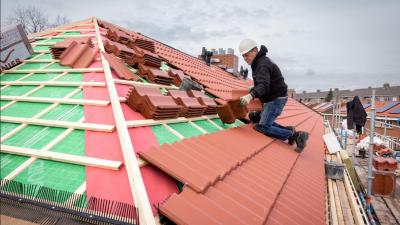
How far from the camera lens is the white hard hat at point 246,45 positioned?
4449 mm

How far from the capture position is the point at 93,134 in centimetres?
271

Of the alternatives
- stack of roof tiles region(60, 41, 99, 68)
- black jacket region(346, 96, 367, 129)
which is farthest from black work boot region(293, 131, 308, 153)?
black jacket region(346, 96, 367, 129)

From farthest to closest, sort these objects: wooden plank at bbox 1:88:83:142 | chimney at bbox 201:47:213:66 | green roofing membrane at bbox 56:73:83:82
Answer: chimney at bbox 201:47:213:66, green roofing membrane at bbox 56:73:83:82, wooden plank at bbox 1:88:83:142

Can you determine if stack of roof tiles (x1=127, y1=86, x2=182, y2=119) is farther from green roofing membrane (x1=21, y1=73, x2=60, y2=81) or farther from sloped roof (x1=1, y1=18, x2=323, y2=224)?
green roofing membrane (x1=21, y1=73, x2=60, y2=81)

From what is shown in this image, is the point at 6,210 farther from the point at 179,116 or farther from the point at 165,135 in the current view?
the point at 179,116

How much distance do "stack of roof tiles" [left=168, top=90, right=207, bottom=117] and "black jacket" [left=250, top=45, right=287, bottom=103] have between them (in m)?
0.82

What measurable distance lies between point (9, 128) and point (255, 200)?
2674 millimetres

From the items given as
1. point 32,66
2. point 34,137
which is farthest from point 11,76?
point 34,137

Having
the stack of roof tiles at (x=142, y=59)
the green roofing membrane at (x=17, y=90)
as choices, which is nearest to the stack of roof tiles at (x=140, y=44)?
the stack of roof tiles at (x=142, y=59)

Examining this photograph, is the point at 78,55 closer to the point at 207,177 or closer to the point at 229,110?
the point at 229,110

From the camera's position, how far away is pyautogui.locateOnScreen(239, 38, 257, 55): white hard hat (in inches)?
175

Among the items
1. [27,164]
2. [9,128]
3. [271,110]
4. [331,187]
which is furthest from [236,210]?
[331,187]

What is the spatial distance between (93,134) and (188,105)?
1.53 meters

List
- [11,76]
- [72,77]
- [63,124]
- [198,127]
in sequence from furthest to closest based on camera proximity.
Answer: [11,76] → [72,77] → [198,127] → [63,124]
